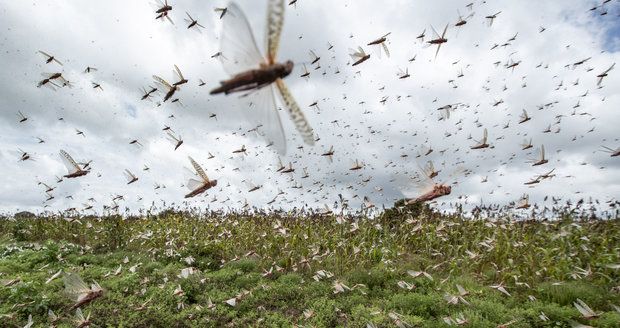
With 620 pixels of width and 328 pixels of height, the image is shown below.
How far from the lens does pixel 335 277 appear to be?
7.85m

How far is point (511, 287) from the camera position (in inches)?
270

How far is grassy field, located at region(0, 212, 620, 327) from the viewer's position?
235 inches

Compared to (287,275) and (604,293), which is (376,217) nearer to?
(287,275)

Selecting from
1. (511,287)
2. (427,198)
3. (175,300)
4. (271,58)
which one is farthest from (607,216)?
(271,58)

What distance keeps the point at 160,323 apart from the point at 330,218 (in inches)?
252

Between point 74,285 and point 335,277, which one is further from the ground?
point 74,285

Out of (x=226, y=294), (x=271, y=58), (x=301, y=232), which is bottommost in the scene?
(x=301, y=232)

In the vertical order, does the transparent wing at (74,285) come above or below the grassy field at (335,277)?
above

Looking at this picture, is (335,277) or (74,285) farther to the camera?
(335,277)

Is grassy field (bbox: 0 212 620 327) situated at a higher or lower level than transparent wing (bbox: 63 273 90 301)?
lower

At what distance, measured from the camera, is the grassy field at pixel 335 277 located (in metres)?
5.98

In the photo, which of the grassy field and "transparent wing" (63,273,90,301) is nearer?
"transparent wing" (63,273,90,301)

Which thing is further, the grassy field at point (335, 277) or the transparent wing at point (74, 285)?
the grassy field at point (335, 277)

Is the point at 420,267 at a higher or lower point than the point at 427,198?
lower
